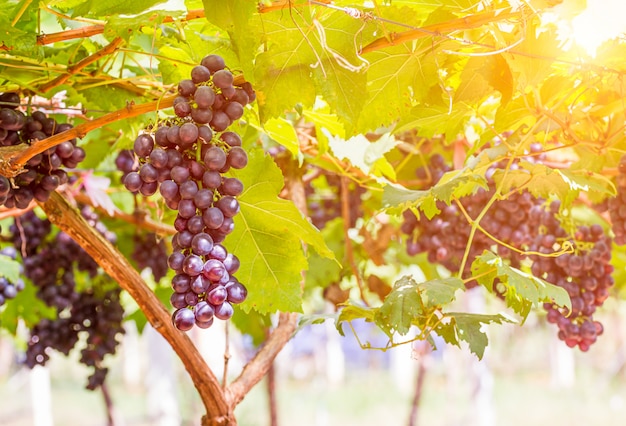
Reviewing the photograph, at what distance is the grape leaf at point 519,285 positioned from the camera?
124 cm

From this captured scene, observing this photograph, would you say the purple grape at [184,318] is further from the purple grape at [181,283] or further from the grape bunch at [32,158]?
the grape bunch at [32,158]

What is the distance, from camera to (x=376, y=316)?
1275 millimetres

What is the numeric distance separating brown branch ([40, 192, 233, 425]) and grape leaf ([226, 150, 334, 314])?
28cm

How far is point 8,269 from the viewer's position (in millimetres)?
1979

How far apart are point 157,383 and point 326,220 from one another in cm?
119

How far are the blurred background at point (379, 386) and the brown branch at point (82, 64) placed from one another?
1012 cm

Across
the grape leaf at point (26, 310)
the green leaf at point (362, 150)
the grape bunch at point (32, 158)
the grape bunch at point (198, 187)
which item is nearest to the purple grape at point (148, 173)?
the grape bunch at point (198, 187)

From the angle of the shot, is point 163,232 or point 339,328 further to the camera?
point 163,232

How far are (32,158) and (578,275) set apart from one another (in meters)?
1.31

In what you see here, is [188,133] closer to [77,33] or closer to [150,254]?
[77,33]

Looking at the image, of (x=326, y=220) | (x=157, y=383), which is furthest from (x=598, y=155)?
(x=157, y=383)

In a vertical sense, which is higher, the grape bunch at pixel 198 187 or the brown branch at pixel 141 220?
the brown branch at pixel 141 220

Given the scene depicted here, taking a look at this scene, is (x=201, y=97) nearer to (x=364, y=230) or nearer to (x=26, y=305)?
(x=364, y=230)

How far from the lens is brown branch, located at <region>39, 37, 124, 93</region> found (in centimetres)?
114
